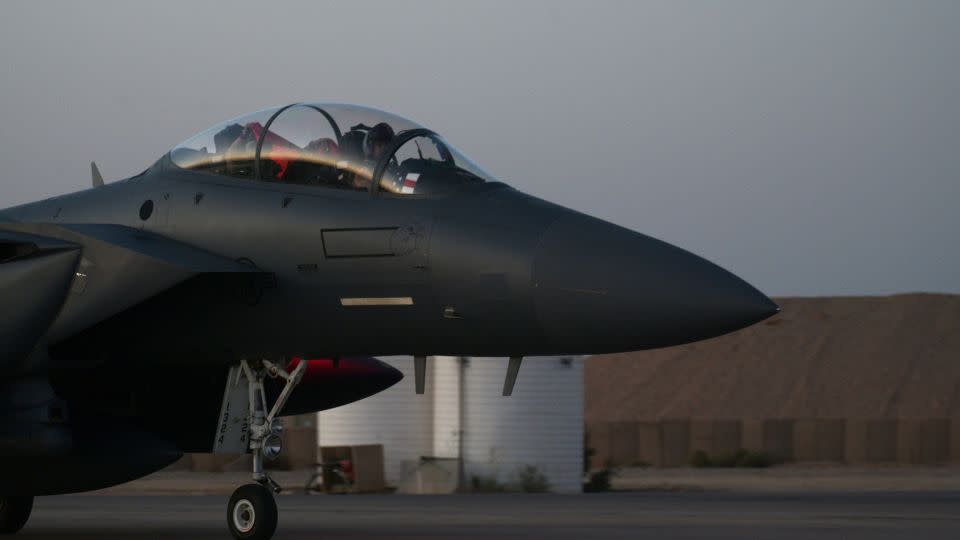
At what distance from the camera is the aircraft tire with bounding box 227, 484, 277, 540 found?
39.1ft

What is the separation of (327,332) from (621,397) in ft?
239

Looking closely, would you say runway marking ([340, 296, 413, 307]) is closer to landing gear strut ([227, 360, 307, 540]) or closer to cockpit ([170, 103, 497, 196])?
cockpit ([170, 103, 497, 196])

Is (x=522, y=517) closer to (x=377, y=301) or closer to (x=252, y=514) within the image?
(x=252, y=514)

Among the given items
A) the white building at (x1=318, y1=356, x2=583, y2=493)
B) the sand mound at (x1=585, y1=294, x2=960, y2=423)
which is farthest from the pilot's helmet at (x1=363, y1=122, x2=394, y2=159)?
the sand mound at (x1=585, y1=294, x2=960, y2=423)

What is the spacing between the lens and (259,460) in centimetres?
1218

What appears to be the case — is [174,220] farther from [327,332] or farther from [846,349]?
[846,349]

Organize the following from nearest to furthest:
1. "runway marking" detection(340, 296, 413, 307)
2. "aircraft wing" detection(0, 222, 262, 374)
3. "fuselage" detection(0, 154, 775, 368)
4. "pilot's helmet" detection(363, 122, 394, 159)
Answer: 1. "fuselage" detection(0, 154, 775, 368)
2. "runway marking" detection(340, 296, 413, 307)
3. "aircraft wing" detection(0, 222, 262, 374)
4. "pilot's helmet" detection(363, 122, 394, 159)

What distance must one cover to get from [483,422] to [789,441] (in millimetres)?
25536

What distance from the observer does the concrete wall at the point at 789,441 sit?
49188mm

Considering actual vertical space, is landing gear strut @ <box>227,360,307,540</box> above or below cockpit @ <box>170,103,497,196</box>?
below

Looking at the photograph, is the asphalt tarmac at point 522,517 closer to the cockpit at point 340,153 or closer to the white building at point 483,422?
the cockpit at point 340,153

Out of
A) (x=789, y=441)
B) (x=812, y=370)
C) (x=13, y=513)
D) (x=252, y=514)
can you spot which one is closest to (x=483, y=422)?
(x=13, y=513)

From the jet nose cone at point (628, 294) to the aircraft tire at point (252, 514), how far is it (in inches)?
107

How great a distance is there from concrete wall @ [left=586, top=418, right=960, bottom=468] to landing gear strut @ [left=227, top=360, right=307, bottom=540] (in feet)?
119
